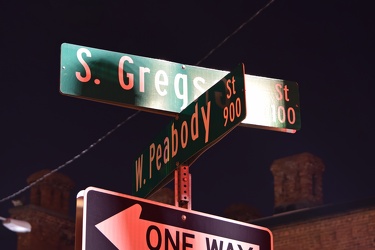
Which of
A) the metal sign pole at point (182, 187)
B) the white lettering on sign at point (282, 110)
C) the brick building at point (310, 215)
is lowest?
the metal sign pole at point (182, 187)

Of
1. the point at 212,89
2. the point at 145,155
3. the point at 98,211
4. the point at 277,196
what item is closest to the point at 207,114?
the point at 212,89

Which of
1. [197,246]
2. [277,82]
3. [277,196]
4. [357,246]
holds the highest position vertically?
[277,196]

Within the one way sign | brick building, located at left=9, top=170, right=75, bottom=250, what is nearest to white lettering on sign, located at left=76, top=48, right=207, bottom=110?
the one way sign

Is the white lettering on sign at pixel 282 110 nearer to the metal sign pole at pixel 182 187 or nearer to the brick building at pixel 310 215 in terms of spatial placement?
the metal sign pole at pixel 182 187

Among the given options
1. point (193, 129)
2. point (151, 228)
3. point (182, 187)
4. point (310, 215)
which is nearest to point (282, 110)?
point (193, 129)

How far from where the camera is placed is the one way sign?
425 cm

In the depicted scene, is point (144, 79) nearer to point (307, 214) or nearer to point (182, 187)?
point (182, 187)

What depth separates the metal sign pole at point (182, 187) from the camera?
5281 mm

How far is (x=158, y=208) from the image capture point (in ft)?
14.9

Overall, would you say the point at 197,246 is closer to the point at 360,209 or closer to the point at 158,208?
the point at 158,208

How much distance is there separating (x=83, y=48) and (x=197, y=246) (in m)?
1.54

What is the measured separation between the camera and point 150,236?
14.5 feet

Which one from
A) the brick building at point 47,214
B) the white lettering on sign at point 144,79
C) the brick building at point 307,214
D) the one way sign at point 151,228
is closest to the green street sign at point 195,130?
the white lettering on sign at point 144,79

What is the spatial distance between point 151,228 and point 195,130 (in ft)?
3.23
